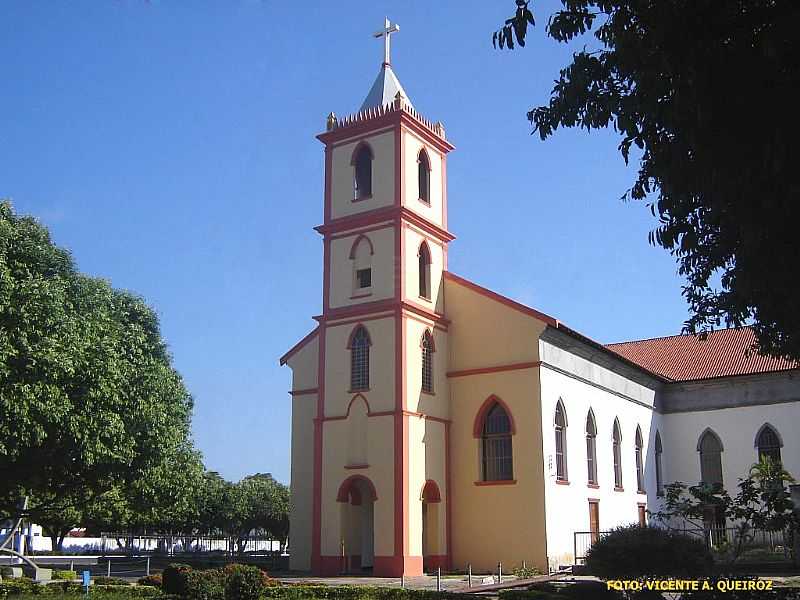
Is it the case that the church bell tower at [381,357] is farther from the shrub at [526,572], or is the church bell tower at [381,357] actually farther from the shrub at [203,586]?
the shrub at [203,586]

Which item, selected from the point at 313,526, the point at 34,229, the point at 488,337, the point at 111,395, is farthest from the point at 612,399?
the point at 34,229

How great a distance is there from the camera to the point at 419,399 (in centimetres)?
3194

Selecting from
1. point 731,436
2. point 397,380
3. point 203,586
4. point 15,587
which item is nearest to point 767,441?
point 731,436

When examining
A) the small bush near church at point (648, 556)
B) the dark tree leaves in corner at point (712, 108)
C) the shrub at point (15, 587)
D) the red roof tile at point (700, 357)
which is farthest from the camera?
the red roof tile at point (700, 357)

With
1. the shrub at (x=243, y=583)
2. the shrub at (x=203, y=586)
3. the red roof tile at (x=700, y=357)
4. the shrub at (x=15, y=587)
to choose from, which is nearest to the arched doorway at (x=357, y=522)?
the shrub at (x=15, y=587)

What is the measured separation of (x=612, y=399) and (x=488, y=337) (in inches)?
357

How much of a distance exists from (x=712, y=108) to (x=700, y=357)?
41.2 metres

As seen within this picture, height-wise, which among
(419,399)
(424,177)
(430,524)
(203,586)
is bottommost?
(203,586)

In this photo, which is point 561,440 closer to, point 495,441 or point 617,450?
point 495,441

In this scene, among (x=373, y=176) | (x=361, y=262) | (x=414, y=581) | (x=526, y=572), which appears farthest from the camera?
(x=373, y=176)

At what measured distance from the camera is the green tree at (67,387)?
2258cm

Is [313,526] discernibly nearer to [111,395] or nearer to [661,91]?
[111,395]

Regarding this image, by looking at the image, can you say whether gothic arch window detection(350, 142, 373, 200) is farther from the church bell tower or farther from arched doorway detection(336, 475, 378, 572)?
arched doorway detection(336, 475, 378, 572)

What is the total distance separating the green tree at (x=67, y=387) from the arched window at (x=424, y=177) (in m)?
12.3
